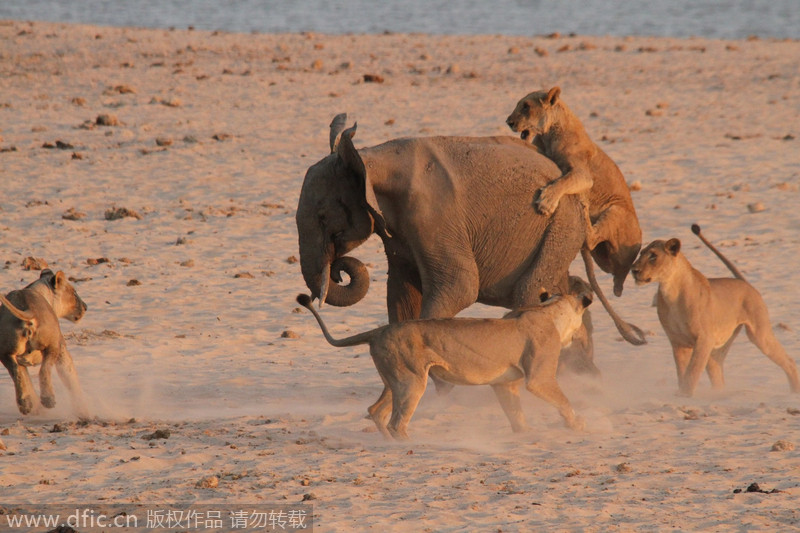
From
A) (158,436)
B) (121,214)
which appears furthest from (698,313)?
(121,214)

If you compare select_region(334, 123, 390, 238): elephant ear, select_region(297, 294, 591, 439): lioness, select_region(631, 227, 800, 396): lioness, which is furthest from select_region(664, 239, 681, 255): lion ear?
select_region(334, 123, 390, 238): elephant ear

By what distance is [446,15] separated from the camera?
50.8 metres

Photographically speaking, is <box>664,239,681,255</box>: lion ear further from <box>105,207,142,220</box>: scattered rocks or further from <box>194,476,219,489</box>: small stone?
<box>105,207,142,220</box>: scattered rocks

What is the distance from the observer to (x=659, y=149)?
1812 cm

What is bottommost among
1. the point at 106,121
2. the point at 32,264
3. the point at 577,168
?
the point at 32,264

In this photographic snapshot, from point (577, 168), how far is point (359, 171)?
65.1 inches

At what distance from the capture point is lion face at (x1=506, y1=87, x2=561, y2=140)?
29.2 feet

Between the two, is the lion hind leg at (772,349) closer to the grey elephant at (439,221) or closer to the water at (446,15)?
the grey elephant at (439,221)

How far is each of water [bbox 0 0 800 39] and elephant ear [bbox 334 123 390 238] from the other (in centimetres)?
3240

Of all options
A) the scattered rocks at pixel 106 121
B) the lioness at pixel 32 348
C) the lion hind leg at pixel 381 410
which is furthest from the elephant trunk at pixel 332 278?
the scattered rocks at pixel 106 121

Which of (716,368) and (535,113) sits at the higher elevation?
(535,113)

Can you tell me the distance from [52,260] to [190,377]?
3.98 m

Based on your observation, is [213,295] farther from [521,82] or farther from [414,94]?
[521,82]

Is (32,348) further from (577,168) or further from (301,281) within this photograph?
(301,281)
